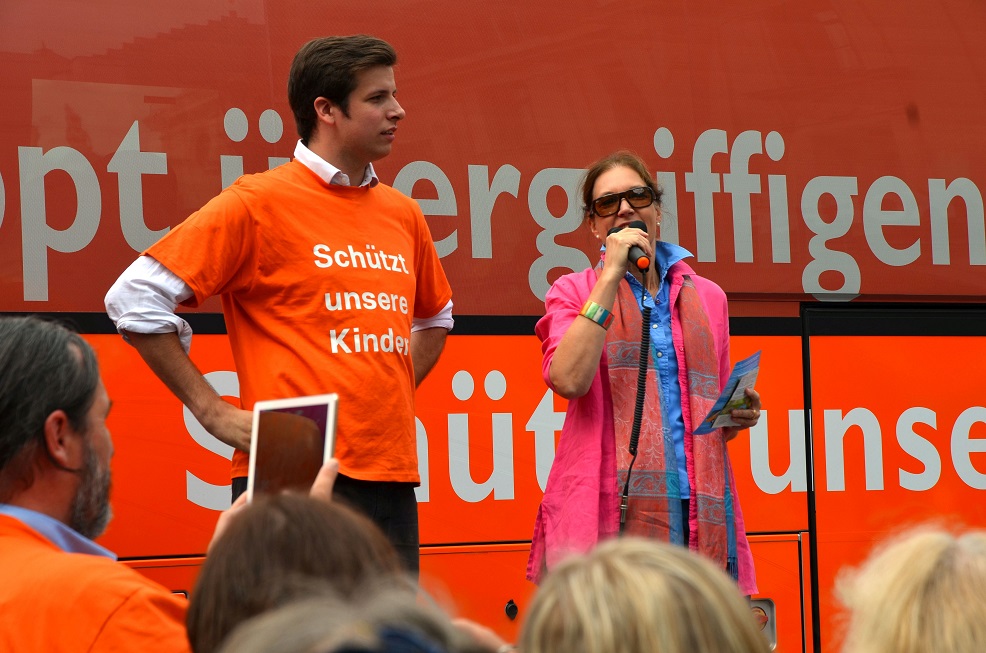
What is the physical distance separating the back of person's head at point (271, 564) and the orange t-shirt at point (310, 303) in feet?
4.76

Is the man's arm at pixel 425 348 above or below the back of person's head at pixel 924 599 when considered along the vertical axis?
above

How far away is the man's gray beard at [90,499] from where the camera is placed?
2.02 metres

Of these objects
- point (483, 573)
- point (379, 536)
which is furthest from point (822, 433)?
point (379, 536)

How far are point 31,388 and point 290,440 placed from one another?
0.42 metres

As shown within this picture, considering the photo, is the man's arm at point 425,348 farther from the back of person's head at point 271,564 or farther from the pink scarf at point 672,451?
the back of person's head at point 271,564

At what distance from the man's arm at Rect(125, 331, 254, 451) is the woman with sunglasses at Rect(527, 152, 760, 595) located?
2.69 feet

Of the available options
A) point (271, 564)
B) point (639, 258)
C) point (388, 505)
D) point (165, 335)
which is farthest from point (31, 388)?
point (639, 258)

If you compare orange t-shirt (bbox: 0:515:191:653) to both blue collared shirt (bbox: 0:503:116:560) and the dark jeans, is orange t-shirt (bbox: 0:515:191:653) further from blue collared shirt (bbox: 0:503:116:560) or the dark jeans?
the dark jeans

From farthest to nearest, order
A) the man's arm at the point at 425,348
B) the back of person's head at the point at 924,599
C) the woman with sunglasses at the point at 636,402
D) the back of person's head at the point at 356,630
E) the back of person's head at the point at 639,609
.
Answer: the man's arm at the point at 425,348
the woman with sunglasses at the point at 636,402
the back of person's head at the point at 924,599
the back of person's head at the point at 639,609
the back of person's head at the point at 356,630

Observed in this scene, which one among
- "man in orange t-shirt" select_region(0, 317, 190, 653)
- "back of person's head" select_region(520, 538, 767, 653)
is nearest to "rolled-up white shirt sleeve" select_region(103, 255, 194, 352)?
"man in orange t-shirt" select_region(0, 317, 190, 653)

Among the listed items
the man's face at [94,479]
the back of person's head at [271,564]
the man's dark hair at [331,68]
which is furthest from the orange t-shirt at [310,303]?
the back of person's head at [271,564]

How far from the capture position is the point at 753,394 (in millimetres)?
3254

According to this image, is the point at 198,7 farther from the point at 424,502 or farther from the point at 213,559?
the point at 213,559

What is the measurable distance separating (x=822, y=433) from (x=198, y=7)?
2392 mm
